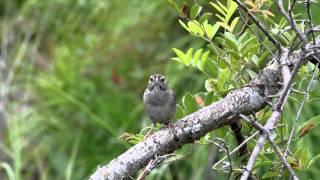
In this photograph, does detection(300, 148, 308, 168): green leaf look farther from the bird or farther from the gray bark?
the bird

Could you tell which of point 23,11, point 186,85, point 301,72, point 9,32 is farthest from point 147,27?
point 301,72

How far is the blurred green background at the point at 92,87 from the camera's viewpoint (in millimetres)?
4891

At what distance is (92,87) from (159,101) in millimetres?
2494

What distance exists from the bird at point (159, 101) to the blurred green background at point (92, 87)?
1.75 meters

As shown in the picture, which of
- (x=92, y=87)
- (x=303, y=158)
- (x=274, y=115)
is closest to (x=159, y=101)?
(x=303, y=158)

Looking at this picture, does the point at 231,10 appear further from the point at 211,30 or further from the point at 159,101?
the point at 159,101

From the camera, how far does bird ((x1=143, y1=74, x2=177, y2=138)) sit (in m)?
2.65

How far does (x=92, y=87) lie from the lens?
5.26m

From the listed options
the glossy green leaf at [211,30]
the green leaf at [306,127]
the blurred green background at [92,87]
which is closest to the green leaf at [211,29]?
the glossy green leaf at [211,30]

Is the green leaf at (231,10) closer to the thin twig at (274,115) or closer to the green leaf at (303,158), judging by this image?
the green leaf at (303,158)

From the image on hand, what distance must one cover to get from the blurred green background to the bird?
1753 millimetres

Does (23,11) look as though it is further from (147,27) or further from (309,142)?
(309,142)

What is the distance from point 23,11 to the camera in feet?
18.8

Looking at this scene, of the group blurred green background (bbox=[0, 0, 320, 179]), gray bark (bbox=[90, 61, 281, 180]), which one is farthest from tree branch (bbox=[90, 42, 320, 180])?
blurred green background (bbox=[0, 0, 320, 179])
